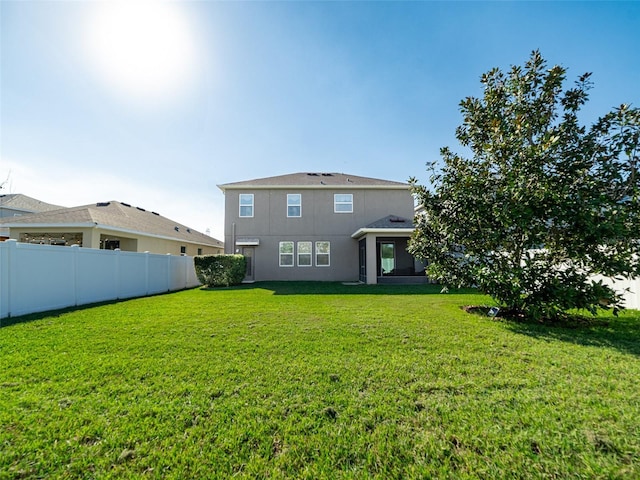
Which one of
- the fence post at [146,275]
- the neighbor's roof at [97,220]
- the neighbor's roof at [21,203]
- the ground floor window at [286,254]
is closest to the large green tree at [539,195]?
the ground floor window at [286,254]

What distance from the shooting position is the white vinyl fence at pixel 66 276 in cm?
623

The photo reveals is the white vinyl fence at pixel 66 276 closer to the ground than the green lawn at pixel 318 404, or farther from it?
farther from it

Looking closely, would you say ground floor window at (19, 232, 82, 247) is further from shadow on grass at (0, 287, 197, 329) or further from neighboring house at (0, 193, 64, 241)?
shadow on grass at (0, 287, 197, 329)

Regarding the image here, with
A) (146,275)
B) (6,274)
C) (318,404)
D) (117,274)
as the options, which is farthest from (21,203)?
(318,404)

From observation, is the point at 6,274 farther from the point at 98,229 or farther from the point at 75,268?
the point at 98,229

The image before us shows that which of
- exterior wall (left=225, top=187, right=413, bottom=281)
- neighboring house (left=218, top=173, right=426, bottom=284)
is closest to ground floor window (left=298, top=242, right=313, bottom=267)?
neighboring house (left=218, top=173, right=426, bottom=284)

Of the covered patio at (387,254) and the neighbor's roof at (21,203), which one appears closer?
the covered patio at (387,254)

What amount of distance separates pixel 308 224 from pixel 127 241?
1033cm

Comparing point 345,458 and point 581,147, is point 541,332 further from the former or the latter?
point 345,458

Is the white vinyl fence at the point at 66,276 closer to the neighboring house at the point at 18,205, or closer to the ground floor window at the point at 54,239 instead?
the ground floor window at the point at 54,239

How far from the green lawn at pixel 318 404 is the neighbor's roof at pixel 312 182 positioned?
1199cm

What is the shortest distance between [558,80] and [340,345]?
703 cm

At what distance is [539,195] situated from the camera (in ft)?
16.5

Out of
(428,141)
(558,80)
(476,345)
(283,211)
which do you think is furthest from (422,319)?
(283,211)
